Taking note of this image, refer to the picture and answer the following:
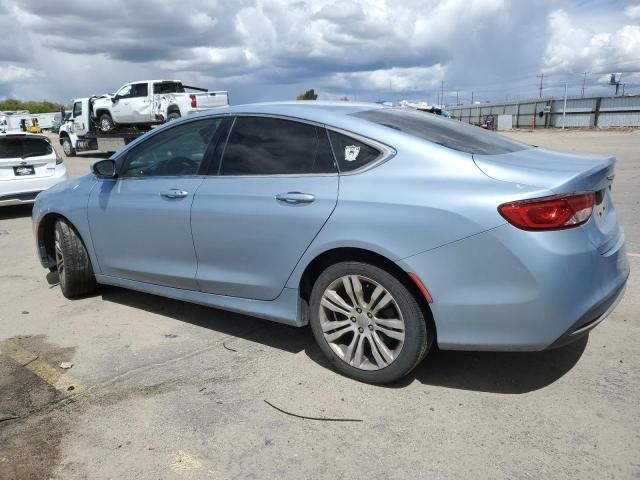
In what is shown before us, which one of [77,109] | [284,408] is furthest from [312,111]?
[77,109]

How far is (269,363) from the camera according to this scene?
370 cm

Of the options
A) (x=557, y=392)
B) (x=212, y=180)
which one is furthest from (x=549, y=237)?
(x=212, y=180)

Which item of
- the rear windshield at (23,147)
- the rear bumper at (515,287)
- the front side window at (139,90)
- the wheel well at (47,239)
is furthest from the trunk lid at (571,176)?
the front side window at (139,90)

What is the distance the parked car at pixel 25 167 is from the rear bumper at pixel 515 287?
28.7ft

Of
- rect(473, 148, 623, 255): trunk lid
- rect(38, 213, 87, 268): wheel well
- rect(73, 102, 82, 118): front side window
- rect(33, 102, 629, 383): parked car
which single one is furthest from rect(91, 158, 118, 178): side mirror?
rect(73, 102, 82, 118): front side window

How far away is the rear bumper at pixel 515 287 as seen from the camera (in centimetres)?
272

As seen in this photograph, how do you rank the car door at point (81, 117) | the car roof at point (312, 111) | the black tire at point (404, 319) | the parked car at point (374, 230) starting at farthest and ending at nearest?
the car door at point (81, 117)
the car roof at point (312, 111)
the black tire at point (404, 319)
the parked car at point (374, 230)

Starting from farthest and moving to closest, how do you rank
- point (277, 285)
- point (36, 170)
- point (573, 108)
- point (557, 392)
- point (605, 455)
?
1. point (573, 108)
2. point (36, 170)
3. point (277, 285)
4. point (557, 392)
5. point (605, 455)

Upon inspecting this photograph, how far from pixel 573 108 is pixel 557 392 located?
4580cm

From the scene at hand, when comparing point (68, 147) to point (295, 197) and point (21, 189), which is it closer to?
point (21, 189)

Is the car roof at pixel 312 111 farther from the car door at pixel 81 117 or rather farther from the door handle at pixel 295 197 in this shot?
the car door at pixel 81 117

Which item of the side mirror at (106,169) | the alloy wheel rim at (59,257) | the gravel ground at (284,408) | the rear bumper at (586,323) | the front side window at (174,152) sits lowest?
the gravel ground at (284,408)

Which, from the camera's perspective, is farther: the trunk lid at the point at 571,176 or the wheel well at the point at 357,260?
the wheel well at the point at 357,260

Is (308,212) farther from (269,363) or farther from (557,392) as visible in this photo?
(557,392)
